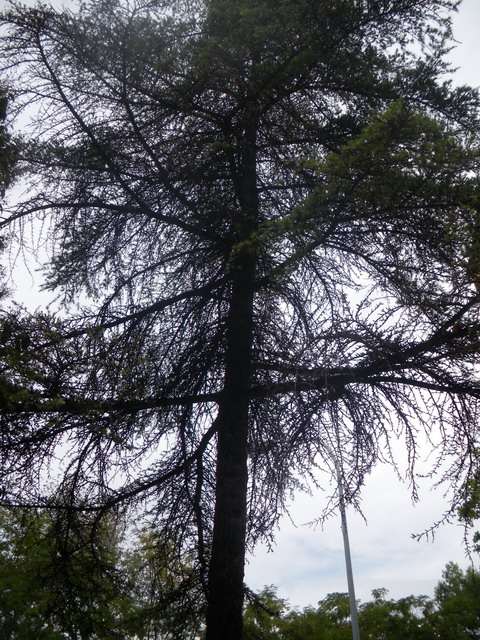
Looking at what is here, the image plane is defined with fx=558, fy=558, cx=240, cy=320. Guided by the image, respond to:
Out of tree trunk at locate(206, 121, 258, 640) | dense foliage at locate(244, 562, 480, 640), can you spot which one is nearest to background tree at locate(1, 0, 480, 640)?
tree trunk at locate(206, 121, 258, 640)

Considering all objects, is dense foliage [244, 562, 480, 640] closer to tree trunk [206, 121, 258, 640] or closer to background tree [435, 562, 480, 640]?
background tree [435, 562, 480, 640]

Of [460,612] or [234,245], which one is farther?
[460,612]

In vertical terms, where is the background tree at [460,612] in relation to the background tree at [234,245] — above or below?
below

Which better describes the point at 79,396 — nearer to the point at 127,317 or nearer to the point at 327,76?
the point at 127,317

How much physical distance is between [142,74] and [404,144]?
9.91ft

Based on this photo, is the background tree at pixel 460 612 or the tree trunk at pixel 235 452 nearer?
the tree trunk at pixel 235 452

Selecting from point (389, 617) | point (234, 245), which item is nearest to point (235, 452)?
point (234, 245)

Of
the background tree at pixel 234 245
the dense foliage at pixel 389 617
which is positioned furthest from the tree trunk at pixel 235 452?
the dense foliage at pixel 389 617

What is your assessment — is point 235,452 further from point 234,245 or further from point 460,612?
point 460,612

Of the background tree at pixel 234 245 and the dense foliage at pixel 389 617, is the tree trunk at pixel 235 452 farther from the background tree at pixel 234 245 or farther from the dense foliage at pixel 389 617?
the dense foliage at pixel 389 617

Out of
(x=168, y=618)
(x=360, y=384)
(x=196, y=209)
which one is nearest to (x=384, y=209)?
(x=360, y=384)

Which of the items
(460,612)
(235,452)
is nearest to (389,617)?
→ (460,612)

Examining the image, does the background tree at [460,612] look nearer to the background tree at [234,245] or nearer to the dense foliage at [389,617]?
the dense foliage at [389,617]

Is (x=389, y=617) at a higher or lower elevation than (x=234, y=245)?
lower
